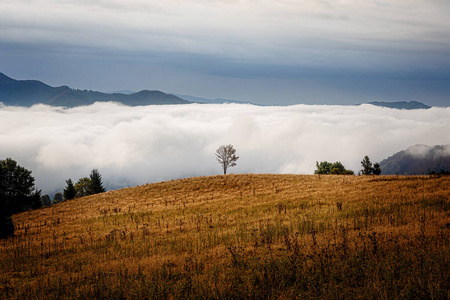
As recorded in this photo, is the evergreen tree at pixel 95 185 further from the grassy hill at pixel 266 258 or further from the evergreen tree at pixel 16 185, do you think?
the grassy hill at pixel 266 258

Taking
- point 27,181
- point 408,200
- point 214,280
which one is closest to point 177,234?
point 214,280

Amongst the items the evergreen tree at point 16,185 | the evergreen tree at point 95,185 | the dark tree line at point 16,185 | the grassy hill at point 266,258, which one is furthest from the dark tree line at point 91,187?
the grassy hill at point 266,258

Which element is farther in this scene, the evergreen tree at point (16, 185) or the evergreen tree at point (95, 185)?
the evergreen tree at point (95, 185)

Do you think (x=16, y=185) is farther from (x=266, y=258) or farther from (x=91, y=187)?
(x=266, y=258)

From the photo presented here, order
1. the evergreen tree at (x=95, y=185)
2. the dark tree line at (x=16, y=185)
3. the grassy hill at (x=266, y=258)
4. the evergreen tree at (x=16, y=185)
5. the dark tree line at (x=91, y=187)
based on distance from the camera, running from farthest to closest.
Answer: the evergreen tree at (x=95, y=185) → the dark tree line at (x=91, y=187) → the evergreen tree at (x=16, y=185) → the dark tree line at (x=16, y=185) → the grassy hill at (x=266, y=258)

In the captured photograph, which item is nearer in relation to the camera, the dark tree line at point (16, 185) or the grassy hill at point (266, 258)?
the grassy hill at point (266, 258)

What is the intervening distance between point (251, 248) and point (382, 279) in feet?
16.3

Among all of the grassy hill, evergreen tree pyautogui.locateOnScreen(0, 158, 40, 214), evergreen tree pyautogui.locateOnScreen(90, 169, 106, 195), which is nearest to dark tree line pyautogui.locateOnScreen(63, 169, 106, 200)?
evergreen tree pyautogui.locateOnScreen(90, 169, 106, 195)

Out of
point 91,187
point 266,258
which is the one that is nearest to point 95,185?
point 91,187

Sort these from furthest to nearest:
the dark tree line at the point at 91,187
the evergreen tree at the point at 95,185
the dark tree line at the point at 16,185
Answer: the evergreen tree at the point at 95,185
the dark tree line at the point at 91,187
the dark tree line at the point at 16,185

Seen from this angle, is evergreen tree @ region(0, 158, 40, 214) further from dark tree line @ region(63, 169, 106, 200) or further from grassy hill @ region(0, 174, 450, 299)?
grassy hill @ region(0, 174, 450, 299)

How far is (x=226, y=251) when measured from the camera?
11.1 metres

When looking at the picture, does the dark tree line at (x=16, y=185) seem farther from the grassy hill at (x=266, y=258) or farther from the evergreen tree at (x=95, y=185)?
the grassy hill at (x=266, y=258)

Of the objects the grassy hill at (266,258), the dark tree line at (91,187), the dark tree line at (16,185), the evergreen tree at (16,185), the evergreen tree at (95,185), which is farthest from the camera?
the evergreen tree at (95,185)
